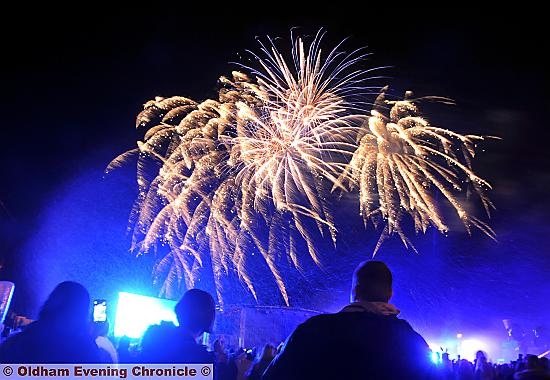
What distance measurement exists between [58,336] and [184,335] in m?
0.74

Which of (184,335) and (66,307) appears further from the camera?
(184,335)

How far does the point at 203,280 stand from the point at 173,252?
Result: 4145 millimetres

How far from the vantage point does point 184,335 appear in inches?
144

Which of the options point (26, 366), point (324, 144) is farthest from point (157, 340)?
point (324, 144)

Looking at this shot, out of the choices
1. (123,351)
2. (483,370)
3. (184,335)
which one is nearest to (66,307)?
(184,335)

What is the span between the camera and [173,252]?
1909 cm

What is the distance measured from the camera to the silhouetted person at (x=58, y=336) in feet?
11.1

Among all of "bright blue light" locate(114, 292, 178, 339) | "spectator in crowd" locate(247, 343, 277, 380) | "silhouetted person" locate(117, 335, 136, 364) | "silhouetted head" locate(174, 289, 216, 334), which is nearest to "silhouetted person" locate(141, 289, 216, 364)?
"silhouetted head" locate(174, 289, 216, 334)

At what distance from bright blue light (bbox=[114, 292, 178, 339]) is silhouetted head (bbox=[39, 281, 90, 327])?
21.7 ft

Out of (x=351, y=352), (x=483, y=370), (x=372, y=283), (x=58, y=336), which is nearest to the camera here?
(x=351, y=352)

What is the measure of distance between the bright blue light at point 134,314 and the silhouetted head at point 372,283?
297 inches

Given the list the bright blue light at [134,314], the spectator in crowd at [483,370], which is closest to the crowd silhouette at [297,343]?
the spectator in crowd at [483,370]

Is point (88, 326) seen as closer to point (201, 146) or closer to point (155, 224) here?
point (201, 146)

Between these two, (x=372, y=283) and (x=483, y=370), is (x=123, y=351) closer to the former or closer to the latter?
(x=372, y=283)
